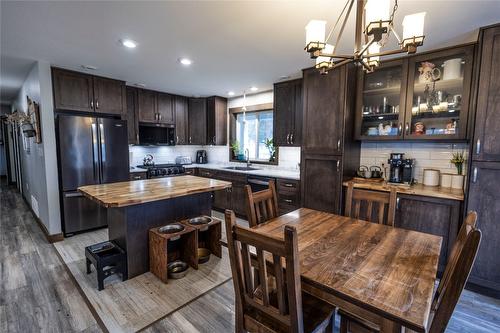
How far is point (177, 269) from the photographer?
2551 millimetres

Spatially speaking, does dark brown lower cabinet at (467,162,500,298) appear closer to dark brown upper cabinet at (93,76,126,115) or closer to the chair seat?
the chair seat

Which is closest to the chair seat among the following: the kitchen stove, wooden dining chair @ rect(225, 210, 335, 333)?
wooden dining chair @ rect(225, 210, 335, 333)

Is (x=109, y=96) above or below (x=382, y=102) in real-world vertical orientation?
above

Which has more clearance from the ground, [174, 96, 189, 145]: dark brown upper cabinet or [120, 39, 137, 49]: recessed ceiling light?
[120, 39, 137, 49]: recessed ceiling light

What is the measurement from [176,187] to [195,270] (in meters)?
0.94

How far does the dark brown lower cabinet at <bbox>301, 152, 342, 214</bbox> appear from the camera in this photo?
304 cm

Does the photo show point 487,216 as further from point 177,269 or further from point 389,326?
point 177,269

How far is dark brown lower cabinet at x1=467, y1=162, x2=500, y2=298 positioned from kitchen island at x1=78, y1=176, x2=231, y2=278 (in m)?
2.48

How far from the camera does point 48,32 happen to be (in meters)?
2.25

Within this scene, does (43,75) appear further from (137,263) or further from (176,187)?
(137,263)

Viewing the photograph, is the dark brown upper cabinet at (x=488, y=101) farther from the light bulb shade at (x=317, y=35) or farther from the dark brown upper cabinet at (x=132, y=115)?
the dark brown upper cabinet at (x=132, y=115)

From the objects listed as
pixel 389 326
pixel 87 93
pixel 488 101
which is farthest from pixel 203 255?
pixel 488 101

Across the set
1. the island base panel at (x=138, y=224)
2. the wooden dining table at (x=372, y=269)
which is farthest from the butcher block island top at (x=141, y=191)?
the wooden dining table at (x=372, y=269)

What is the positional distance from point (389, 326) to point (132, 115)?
184 inches
